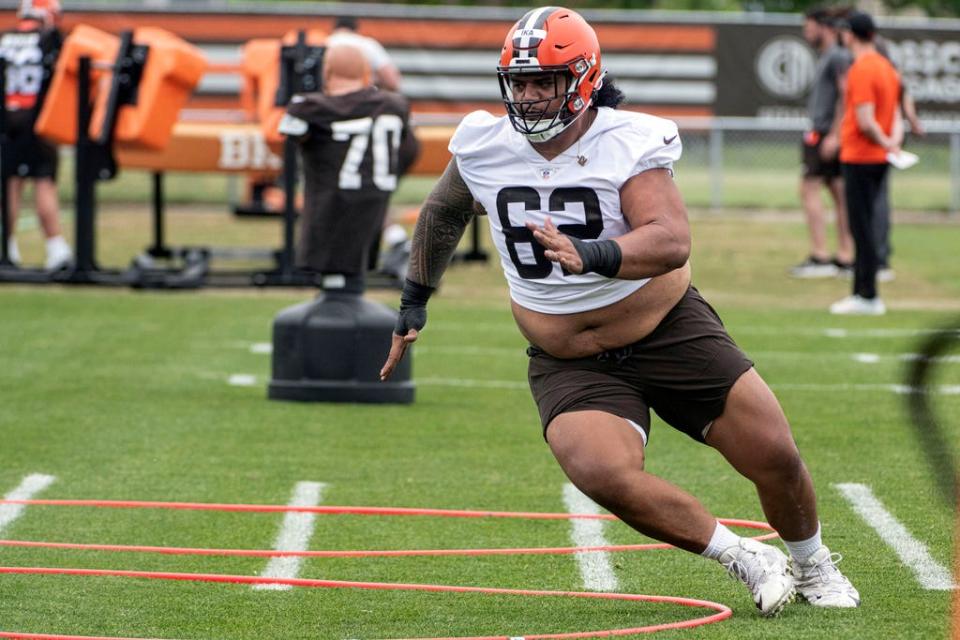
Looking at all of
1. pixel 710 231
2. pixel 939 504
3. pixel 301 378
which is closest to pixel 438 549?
pixel 939 504

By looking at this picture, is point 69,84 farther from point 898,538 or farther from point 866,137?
point 898,538

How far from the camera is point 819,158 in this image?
51.9 ft

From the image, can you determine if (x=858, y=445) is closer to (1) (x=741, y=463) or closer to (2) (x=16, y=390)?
(1) (x=741, y=463)

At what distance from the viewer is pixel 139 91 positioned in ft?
47.1

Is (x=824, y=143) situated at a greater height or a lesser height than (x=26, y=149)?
greater

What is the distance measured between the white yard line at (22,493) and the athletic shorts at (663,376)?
2.53m

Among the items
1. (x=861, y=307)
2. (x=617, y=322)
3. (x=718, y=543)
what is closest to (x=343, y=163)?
(x=617, y=322)

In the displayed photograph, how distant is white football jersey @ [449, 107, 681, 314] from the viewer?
5.14m

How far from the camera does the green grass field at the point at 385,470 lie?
5.37 metres

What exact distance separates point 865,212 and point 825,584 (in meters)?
8.59

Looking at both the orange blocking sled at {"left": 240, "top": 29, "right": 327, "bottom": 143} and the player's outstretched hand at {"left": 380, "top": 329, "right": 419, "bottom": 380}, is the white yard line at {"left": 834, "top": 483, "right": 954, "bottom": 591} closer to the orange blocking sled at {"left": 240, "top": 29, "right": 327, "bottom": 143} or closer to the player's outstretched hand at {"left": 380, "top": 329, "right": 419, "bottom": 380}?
the player's outstretched hand at {"left": 380, "top": 329, "right": 419, "bottom": 380}

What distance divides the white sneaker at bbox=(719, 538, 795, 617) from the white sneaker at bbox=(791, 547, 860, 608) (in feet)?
0.80

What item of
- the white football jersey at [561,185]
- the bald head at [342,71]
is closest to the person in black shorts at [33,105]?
the bald head at [342,71]

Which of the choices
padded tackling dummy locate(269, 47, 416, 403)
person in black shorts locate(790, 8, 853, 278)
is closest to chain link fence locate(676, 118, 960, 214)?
person in black shorts locate(790, 8, 853, 278)
